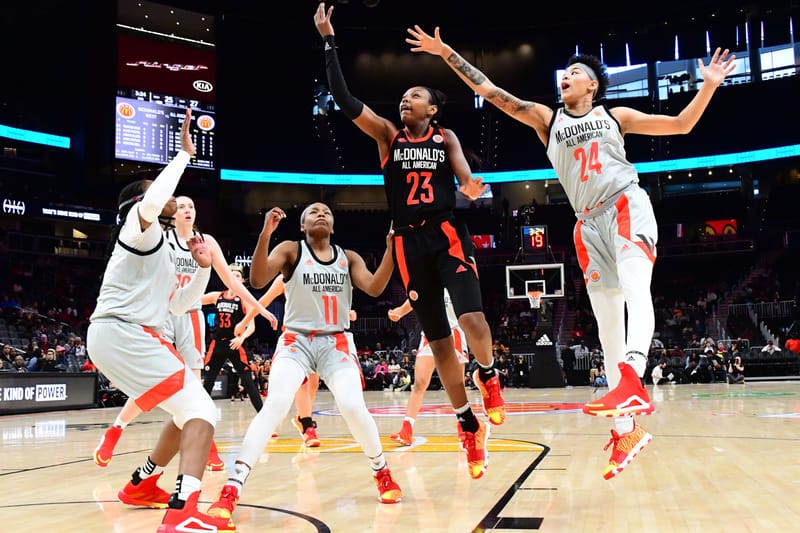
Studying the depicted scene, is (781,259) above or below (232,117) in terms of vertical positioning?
below

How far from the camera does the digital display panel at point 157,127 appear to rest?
26.4m

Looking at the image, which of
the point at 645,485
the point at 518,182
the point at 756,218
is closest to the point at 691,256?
the point at 756,218

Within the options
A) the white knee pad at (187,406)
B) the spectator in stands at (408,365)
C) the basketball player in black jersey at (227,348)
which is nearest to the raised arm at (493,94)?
the white knee pad at (187,406)

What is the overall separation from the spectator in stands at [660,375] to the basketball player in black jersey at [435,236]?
62.3 feet

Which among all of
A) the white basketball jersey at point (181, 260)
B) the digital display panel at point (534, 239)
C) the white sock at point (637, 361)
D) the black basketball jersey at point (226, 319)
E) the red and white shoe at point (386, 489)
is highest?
the digital display panel at point (534, 239)

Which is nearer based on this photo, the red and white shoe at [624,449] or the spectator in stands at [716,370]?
the red and white shoe at [624,449]

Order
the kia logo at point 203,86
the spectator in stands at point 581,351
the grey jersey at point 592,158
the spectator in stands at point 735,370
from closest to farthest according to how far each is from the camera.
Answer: the grey jersey at point 592,158, the spectator in stands at point 735,370, the spectator in stands at point 581,351, the kia logo at point 203,86

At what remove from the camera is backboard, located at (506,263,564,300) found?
2066 centimetres

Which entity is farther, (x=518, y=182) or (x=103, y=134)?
(x=518, y=182)

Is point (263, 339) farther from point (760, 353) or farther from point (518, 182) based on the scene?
point (760, 353)

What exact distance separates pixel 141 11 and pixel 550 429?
2484 centimetres

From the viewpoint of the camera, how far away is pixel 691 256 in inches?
1356

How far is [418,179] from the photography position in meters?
5.04

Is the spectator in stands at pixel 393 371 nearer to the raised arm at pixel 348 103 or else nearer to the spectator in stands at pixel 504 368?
the spectator in stands at pixel 504 368
